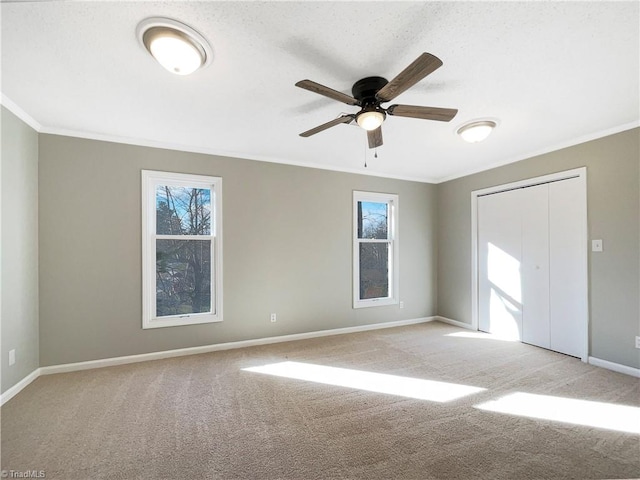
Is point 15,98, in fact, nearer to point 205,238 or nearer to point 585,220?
point 205,238

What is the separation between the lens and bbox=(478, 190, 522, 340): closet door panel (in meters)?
3.94

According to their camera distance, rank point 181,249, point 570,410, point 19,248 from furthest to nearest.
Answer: point 181,249 → point 19,248 → point 570,410

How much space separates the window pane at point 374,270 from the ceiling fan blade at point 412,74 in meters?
2.92

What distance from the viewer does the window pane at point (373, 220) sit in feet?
15.1

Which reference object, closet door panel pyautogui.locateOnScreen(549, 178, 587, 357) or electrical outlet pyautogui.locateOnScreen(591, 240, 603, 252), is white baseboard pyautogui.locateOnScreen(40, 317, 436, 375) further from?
electrical outlet pyautogui.locateOnScreen(591, 240, 603, 252)

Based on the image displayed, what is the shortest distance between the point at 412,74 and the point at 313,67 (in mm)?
694

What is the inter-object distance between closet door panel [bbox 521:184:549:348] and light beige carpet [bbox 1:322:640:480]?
2.13ft

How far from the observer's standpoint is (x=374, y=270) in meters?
4.68

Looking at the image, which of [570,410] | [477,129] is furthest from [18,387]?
[477,129]

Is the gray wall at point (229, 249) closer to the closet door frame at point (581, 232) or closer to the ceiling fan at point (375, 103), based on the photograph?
the closet door frame at point (581, 232)

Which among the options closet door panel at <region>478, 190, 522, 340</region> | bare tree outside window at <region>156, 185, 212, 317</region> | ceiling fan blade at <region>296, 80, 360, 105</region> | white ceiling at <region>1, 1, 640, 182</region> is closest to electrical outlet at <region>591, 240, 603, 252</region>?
closet door panel at <region>478, 190, 522, 340</region>

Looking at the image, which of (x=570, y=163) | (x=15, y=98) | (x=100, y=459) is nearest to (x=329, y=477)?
(x=100, y=459)

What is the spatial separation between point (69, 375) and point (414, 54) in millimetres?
4138

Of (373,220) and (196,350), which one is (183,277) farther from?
(373,220)
